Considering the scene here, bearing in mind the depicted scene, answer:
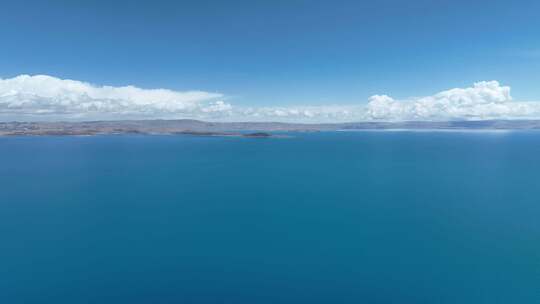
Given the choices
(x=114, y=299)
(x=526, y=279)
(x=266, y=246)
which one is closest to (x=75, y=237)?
(x=114, y=299)

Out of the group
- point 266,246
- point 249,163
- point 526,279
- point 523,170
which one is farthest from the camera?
point 249,163

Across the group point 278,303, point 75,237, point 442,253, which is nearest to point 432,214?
point 442,253

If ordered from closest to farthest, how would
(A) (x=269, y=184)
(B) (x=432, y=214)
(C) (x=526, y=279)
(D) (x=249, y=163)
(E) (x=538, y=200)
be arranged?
(C) (x=526, y=279), (B) (x=432, y=214), (E) (x=538, y=200), (A) (x=269, y=184), (D) (x=249, y=163)

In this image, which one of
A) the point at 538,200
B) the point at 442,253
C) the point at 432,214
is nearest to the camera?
the point at 442,253

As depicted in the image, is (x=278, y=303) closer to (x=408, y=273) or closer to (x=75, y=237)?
(x=408, y=273)

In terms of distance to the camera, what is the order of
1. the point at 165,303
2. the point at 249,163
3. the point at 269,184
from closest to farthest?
the point at 165,303, the point at 269,184, the point at 249,163

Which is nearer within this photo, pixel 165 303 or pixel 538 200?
pixel 165 303

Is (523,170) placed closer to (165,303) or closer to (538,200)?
(538,200)
